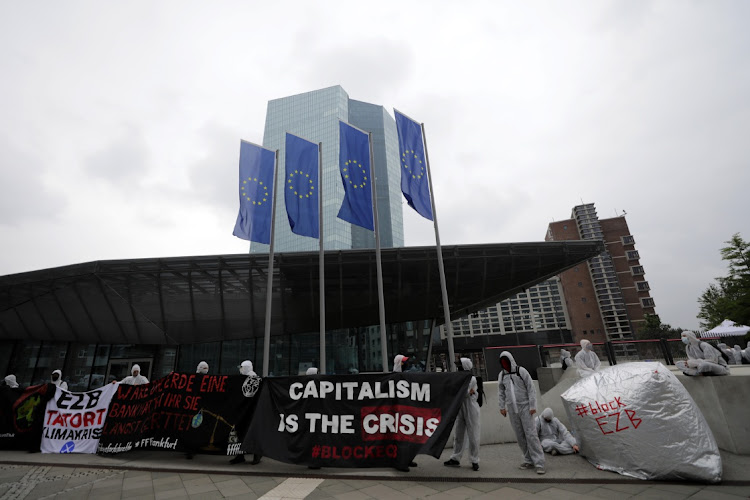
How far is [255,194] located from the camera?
11.9 m

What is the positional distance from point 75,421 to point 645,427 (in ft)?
41.9

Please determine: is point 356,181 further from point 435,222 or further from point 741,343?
point 741,343

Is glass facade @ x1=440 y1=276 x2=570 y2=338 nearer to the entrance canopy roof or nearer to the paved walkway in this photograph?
the entrance canopy roof

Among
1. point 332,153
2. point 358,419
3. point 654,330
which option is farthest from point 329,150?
point 654,330

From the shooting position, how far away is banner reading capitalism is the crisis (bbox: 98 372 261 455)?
23.5 ft

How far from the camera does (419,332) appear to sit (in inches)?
944

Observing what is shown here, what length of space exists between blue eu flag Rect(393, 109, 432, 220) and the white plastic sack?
712 centimetres

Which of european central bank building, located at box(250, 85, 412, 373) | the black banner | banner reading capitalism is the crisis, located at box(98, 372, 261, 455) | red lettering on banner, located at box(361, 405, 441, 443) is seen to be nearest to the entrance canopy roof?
the black banner

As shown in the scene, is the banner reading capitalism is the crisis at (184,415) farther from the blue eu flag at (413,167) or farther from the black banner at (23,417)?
the blue eu flag at (413,167)

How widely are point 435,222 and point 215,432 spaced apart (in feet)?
29.5

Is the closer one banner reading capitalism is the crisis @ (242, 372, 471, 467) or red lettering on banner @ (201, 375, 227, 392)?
banner reading capitalism is the crisis @ (242, 372, 471, 467)

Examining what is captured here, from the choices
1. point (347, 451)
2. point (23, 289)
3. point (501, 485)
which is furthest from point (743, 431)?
point (23, 289)

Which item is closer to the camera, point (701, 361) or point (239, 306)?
point (701, 361)

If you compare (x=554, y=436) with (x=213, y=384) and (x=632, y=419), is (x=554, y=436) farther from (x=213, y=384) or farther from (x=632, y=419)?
(x=213, y=384)
